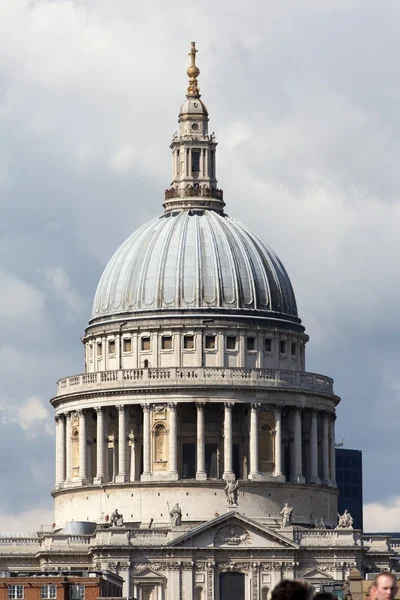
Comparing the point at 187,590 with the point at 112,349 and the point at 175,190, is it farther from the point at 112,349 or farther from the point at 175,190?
the point at 175,190

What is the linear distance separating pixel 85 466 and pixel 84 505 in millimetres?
3107

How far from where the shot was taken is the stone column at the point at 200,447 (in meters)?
134

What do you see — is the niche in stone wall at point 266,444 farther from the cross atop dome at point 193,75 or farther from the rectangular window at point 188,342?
the cross atop dome at point 193,75

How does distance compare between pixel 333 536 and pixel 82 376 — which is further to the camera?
pixel 82 376

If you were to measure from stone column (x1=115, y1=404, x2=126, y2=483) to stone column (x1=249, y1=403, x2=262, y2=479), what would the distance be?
9218mm

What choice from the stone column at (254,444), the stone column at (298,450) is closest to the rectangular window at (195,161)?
the stone column at (254,444)

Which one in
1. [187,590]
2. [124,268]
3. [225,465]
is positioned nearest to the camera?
[187,590]

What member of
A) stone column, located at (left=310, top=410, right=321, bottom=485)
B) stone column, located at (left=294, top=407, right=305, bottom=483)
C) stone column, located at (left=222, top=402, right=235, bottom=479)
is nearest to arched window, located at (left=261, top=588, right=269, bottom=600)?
stone column, located at (left=222, top=402, right=235, bottom=479)

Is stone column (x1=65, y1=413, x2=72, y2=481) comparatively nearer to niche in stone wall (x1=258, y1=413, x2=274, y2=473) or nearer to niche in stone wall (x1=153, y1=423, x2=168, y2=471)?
niche in stone wall (x1=153, y1=423, x2=168, y2=471)

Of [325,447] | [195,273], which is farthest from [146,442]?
[325,447]

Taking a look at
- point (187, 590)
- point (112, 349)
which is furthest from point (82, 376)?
point (187, 590)

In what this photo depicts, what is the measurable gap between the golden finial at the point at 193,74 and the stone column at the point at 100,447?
2765 centimetres


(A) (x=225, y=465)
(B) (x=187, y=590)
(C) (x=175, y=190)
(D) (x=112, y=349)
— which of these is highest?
(C) (x=175, y=190)

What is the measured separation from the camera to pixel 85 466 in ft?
456
